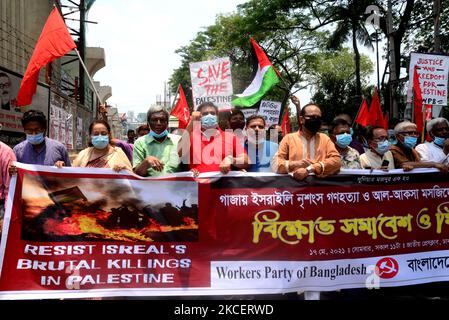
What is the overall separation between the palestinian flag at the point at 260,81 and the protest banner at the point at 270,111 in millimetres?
3185

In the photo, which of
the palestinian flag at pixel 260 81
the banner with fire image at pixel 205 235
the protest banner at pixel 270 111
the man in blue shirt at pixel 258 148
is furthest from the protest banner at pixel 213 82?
the banner with fire image at pixel 205 235

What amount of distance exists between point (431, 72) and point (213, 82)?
3.73m

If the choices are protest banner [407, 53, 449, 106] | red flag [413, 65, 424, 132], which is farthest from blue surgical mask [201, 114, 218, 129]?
protest banner [407, 53, 449, 106]

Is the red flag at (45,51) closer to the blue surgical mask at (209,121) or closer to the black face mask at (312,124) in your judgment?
the blue surgical mask at (209,121)

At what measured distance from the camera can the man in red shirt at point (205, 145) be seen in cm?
387

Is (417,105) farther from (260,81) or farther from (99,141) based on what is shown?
(99,141)

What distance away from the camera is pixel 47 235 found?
3.29m

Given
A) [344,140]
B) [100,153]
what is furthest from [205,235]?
[344,140]

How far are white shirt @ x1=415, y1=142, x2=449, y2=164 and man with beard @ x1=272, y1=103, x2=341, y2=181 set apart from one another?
138 centimetres

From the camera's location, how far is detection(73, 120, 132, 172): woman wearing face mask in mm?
3717

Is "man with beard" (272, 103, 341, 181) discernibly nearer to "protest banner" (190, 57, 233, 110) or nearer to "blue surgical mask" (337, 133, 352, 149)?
"blue surgical mask" (337, 133, 352, 149)
